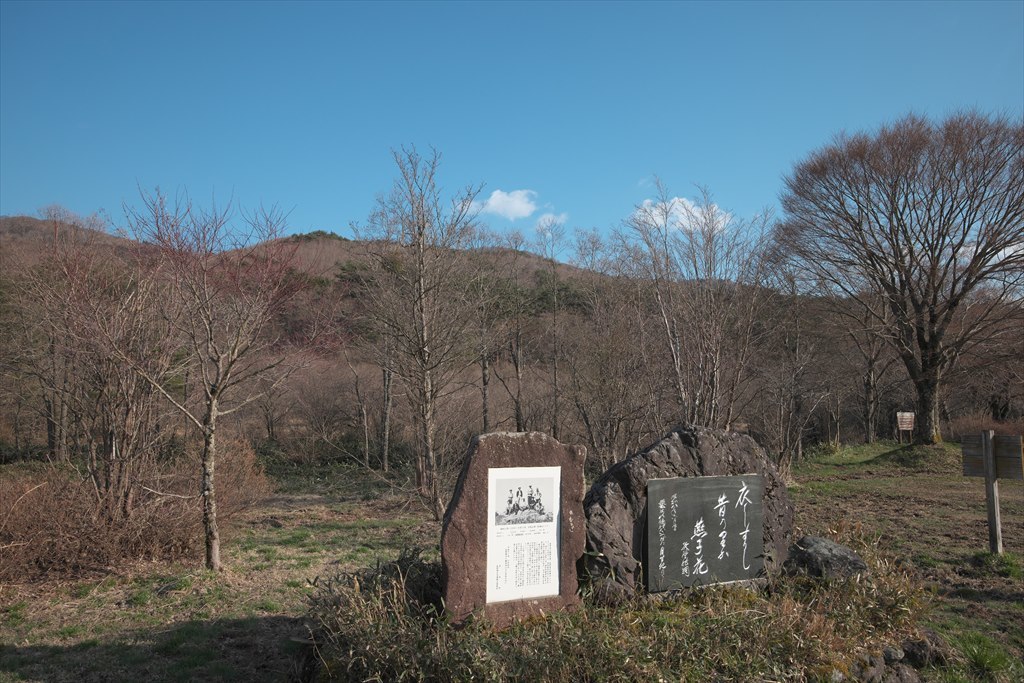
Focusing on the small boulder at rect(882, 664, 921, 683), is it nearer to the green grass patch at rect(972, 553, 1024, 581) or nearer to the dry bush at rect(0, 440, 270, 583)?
the green grass patch at rect(972, 553, 1024, 581)

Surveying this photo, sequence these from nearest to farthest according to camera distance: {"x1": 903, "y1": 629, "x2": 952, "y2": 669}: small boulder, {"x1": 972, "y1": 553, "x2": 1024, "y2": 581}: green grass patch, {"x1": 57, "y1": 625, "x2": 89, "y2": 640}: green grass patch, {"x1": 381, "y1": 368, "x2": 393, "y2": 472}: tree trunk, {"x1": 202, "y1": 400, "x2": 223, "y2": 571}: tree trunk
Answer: {"x1": 903, "y1": 629, "x2": 952, "y2": 669}: small boulder < {"x1": 57, "y1": 625, "x2": 89, "y2": 640}: green grass patch < {"x1": 202, "y1": 400, "x2": 223, "y2": 571}: tree trunk < {"x1": 972, "y1": 553, "x2": 1024, "y2": 581}: green grass patch < {"x1": 381, "y1": 368, "x2": 393, "y2": 472}: tree trunk

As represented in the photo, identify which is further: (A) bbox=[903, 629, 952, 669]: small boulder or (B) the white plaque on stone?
(A) bbox=[903, 629, 952, 669]: small boulder

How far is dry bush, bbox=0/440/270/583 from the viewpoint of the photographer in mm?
7109

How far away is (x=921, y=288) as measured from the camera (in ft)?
67.3

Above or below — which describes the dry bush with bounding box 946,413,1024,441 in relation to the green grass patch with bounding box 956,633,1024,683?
above

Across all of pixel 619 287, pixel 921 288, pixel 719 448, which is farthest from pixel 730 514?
pixel 921 288

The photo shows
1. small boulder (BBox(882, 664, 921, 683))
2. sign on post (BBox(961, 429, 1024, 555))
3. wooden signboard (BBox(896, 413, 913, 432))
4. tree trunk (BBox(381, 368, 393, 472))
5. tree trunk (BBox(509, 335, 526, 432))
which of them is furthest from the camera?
wooden signboard (BBox(896, 413, 913, 432))

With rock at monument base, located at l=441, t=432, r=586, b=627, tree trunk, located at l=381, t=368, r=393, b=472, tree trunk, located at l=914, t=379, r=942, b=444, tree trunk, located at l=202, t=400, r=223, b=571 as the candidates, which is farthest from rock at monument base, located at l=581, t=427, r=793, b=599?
tree trunk, located at l=914, t=379, r=942, b=444

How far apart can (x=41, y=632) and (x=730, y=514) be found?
5961 millimetres

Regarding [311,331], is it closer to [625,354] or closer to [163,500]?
[163,500]

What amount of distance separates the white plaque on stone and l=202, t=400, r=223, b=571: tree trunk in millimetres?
3952

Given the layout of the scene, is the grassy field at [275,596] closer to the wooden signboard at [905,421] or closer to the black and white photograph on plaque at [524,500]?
the black and white photograph on plaque at [524,500]

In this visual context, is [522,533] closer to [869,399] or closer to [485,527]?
[485,527]

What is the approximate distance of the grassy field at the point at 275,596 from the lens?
209 inches
